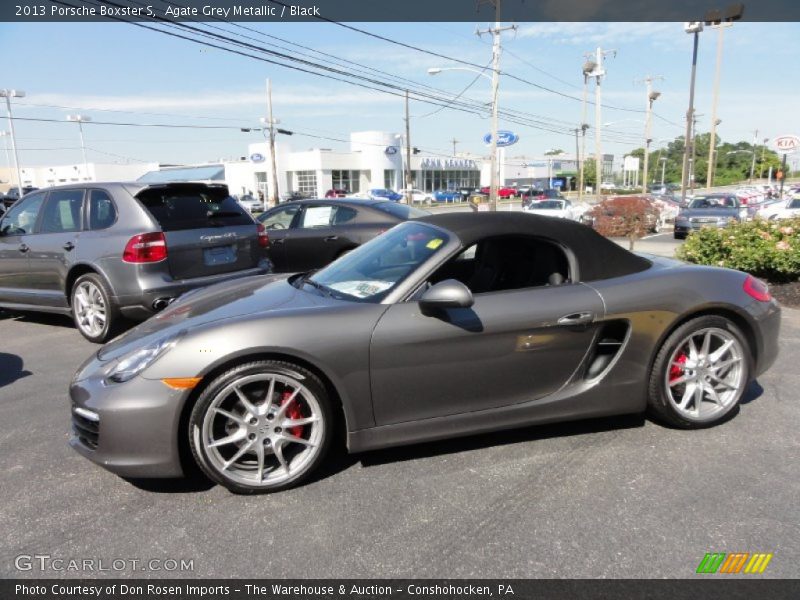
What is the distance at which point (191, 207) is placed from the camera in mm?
5914

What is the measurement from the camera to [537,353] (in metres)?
3.13

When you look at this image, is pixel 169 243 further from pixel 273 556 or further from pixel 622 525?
pixel 622 525

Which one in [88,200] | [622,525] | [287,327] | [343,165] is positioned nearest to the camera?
[622,525]

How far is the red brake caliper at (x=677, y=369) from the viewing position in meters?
3.48

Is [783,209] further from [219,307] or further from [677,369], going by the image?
[219,307]

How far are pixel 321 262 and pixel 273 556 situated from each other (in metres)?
6.02

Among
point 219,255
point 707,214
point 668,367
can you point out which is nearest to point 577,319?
point 668,367

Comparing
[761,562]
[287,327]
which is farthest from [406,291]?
[761,562]

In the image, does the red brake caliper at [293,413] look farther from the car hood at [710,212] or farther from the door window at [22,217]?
the car hood at [710,212]

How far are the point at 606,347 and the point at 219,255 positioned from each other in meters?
4.06

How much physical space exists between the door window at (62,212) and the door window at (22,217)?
19 centimetres

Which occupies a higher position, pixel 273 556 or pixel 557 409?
pixel 557 409

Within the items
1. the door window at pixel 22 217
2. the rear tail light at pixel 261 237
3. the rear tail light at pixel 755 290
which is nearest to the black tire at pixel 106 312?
the door window at pixel 22 217

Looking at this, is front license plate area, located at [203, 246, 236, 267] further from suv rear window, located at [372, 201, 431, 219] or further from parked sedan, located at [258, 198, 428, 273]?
suv rear window, located at [372, 201, 431, 219]
